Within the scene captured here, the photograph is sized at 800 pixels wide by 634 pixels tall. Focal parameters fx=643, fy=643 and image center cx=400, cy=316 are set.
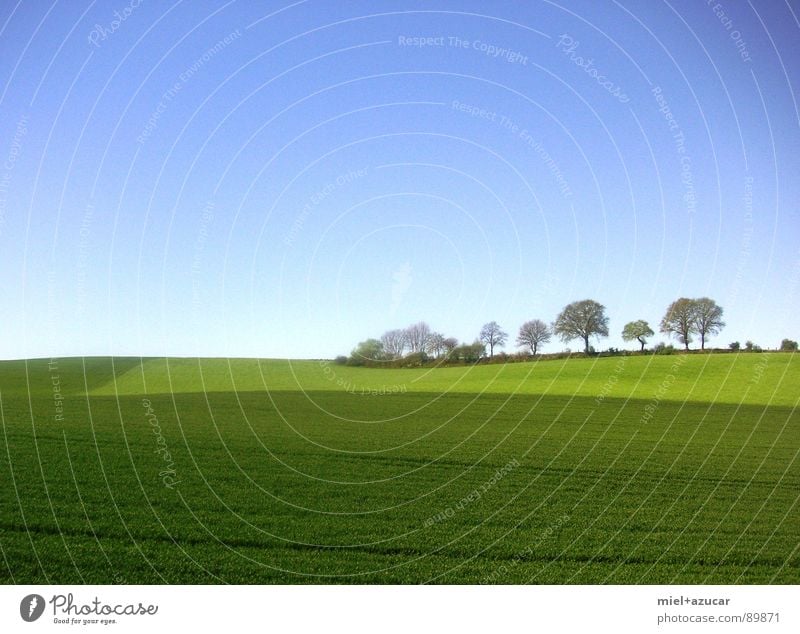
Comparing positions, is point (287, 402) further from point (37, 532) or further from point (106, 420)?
point (37, 532)

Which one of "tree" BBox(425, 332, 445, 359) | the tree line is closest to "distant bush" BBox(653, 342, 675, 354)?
the tree line

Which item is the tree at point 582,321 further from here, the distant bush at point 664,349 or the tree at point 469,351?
the distant bush at point 664,349

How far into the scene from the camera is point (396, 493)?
46.6ft

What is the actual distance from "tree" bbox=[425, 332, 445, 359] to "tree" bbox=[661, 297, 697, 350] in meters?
15.4

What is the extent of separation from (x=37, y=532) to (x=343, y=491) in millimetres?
6122

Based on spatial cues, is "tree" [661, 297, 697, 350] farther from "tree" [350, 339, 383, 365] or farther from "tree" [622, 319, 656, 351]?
"tree" [350, 339, 383, 365]

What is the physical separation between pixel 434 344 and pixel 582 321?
10117mm

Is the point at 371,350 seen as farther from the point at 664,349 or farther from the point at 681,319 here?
the point at 664,349

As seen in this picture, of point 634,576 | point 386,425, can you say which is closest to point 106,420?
point 386,425

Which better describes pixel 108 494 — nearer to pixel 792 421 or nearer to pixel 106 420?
pixel 106 420
